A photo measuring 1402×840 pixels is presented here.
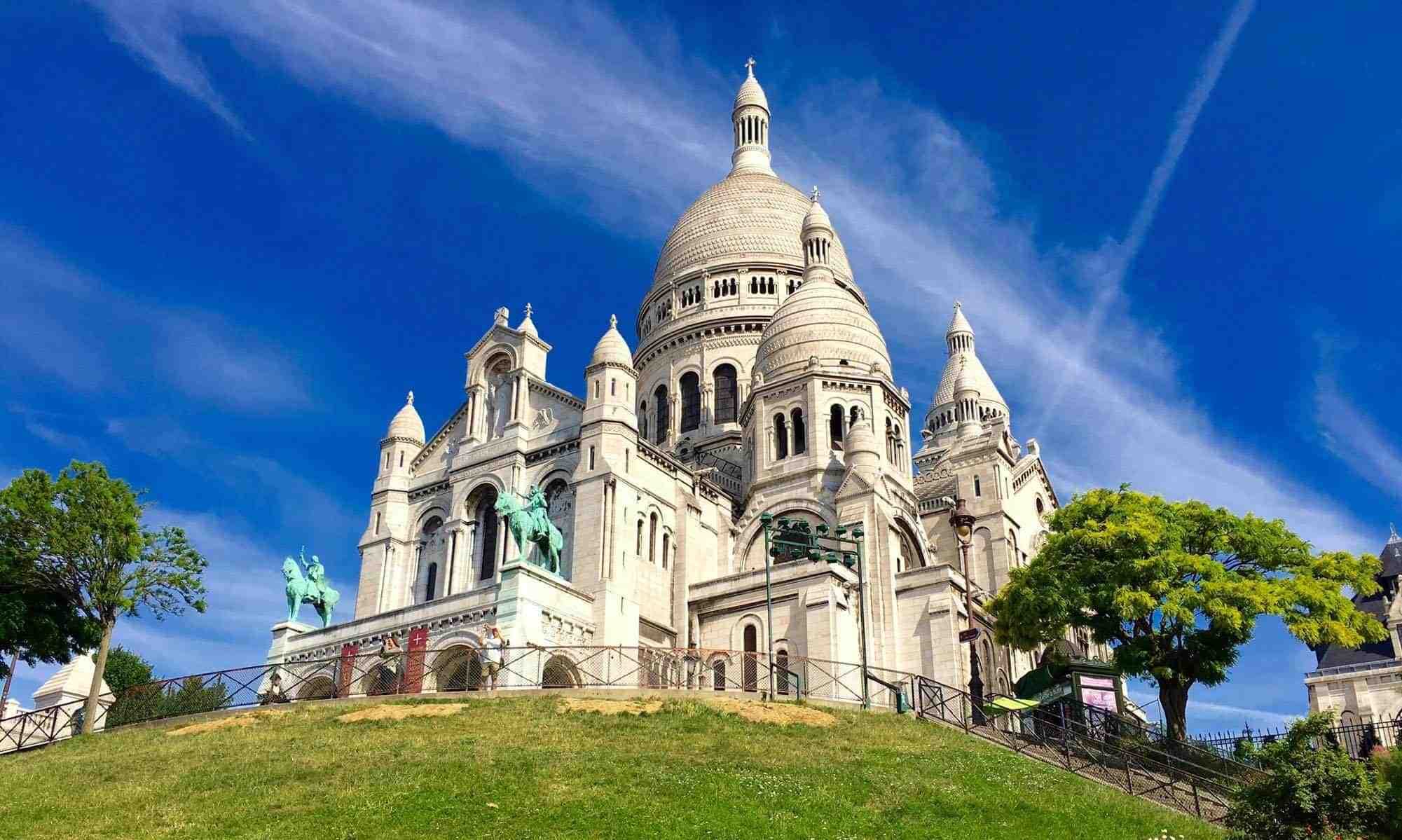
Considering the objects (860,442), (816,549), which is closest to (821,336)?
(860,442)

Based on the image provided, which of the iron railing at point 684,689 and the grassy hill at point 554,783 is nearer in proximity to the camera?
the grassy hill at point 554,783

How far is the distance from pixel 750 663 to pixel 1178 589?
52.5 ft

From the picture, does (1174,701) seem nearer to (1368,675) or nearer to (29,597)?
(1368,675)

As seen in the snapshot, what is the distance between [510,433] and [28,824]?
106 feet

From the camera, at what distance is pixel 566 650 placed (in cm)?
4506

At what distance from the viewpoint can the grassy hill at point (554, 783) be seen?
75.6 ft

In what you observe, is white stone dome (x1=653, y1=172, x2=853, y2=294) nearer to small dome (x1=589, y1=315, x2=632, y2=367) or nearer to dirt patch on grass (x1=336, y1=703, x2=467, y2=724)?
small dome (x1=589, y1=315, x2=632, y2=367)

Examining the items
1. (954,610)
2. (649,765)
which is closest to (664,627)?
(954,610)

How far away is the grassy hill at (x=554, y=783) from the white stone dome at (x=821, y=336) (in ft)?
96.2

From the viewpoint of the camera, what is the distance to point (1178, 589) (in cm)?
4047

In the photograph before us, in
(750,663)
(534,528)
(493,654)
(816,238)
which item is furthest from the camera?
(816,238)

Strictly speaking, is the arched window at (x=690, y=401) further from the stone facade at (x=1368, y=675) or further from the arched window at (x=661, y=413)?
the stone facade at (x=1368, y=675)

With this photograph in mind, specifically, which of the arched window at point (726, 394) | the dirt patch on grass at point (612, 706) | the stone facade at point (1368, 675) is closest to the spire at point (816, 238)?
the arched window at point (726, 394)

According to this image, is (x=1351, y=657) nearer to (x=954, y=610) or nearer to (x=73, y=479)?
(x=954, y=610)
